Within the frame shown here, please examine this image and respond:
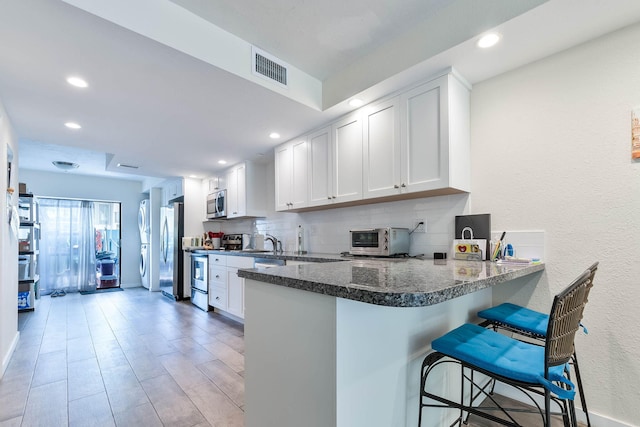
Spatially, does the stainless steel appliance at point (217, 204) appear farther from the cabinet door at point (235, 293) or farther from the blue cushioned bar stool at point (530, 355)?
the blue cushioned bar stool at point (530, 355)

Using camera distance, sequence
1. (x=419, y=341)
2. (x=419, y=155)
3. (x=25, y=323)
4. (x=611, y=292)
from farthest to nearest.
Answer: (x=25, y=323) < (x=419, y=155) < (x=611, y=292) < (x=419, y=341)

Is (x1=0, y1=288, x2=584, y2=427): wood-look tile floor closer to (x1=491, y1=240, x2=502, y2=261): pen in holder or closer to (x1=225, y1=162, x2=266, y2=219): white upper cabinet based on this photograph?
(x1=491, y1=240, x2=502, y2=261): pen in holder

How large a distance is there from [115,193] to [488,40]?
7.55 m

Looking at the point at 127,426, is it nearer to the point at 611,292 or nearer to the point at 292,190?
the point at 292,190

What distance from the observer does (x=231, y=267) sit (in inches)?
154

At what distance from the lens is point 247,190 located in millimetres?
4324

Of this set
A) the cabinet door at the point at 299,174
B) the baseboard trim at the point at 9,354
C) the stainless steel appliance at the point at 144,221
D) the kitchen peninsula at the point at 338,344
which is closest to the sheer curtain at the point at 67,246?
the stainless steel appliance at the point at 144,221

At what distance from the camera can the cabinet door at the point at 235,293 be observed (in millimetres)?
3614

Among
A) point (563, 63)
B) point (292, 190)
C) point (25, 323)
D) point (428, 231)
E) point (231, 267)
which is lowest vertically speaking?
point (25, 323)

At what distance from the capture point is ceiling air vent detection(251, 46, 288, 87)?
85.4 inches

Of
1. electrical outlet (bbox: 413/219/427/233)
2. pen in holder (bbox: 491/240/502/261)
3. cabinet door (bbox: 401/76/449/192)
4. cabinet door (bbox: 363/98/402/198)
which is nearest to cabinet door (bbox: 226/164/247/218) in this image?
cabinet door (bbox: 363/98/402/198)

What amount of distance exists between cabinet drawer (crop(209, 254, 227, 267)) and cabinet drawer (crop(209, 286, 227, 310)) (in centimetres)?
33

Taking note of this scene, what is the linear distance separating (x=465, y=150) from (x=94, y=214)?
7.39 meters

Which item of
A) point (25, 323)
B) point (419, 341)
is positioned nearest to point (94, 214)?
point (25, 323)
